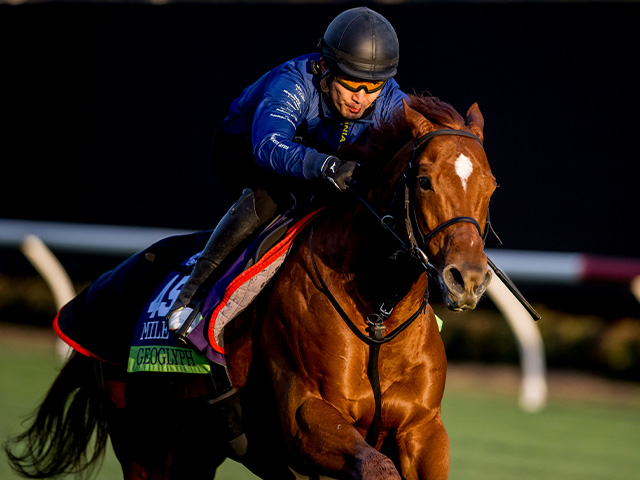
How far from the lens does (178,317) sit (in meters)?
3.63

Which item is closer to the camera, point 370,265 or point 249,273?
point 370,265

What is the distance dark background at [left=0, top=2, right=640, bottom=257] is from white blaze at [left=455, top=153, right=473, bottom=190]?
4.60m

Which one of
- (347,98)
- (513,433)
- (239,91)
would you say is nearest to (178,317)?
(347,98)

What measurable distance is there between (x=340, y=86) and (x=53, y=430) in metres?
2.41

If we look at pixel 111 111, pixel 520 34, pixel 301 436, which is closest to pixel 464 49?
pixel 520 34

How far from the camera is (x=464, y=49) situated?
754 centimetres

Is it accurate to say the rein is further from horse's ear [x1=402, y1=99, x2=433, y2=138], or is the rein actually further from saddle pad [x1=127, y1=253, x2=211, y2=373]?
saddle pad [x1=127, y1=253, x2=211, y2=373]

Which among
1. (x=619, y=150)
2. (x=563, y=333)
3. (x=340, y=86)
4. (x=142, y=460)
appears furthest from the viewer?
(x=563, y=333)

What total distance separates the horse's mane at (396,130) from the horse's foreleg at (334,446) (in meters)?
0.87

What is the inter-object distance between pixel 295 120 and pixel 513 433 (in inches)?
161

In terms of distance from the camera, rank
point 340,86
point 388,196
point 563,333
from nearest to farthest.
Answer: point 388,196 < point 340,86 < point 563,333

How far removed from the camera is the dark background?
7316 millimetres

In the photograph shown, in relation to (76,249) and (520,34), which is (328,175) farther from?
(76,249)

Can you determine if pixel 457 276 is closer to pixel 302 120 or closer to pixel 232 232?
pixel 302 120
